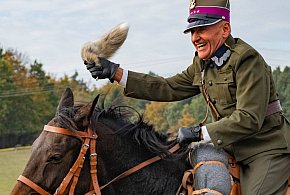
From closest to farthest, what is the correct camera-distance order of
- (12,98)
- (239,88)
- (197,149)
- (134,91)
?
1. (239,88)
2. (197,149)
3. (134,91)
4. (12,98)

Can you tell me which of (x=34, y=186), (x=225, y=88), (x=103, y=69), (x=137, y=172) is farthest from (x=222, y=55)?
(x=34, y=186)

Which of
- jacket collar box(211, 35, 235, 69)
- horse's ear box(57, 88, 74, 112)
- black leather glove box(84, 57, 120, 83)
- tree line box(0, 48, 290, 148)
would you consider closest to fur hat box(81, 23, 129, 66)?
black leather glove box(84, 57, 120, 83)

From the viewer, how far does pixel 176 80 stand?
249 inches

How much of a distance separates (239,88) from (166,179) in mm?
1239

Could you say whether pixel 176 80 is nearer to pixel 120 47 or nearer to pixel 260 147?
pixel 120 47

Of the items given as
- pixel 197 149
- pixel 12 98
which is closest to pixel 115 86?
pixel 197 149

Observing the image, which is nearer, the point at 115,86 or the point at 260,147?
the point at 260,147

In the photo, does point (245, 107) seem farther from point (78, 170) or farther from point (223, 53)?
point (78, 170)

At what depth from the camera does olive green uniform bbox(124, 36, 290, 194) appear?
492cm

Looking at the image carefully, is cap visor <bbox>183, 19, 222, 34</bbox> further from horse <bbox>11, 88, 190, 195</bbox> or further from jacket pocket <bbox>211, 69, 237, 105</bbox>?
horse <bbox>11, 88, 190, 195</bbox>

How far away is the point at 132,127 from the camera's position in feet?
18.6

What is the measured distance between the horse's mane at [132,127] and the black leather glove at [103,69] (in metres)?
0.34

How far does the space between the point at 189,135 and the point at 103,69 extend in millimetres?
1313

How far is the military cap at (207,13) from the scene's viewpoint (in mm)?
5223
